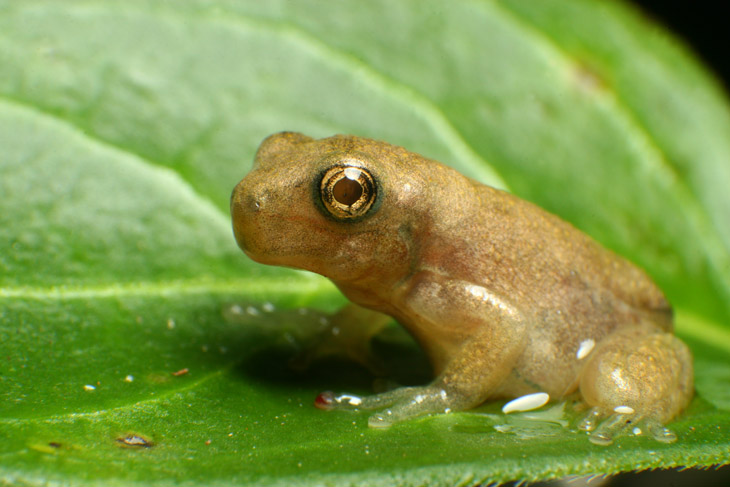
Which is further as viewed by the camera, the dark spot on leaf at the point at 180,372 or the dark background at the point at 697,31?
the dark background at the point at 697,31

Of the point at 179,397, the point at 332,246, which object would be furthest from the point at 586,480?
the point at 179,397

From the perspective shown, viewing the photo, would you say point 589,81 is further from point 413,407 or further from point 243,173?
point 413,407

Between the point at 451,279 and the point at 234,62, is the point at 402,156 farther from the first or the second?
the point at 234,62

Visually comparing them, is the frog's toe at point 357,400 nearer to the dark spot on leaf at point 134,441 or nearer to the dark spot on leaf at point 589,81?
the dark spot on leaf at point 134,441

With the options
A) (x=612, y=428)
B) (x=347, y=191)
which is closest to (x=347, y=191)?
(x=347, y=191)

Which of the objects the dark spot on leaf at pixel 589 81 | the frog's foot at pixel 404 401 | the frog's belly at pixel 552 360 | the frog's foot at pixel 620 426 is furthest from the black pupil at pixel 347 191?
the dark spot on leaf at pixel 589 81

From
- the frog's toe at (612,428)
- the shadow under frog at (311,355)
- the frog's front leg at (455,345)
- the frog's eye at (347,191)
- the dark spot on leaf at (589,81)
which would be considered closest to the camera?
the frog's toe at (612,428)

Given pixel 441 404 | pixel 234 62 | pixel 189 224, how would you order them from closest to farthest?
pixel 441 404 → pixel 189 224 → pixel 234 62
